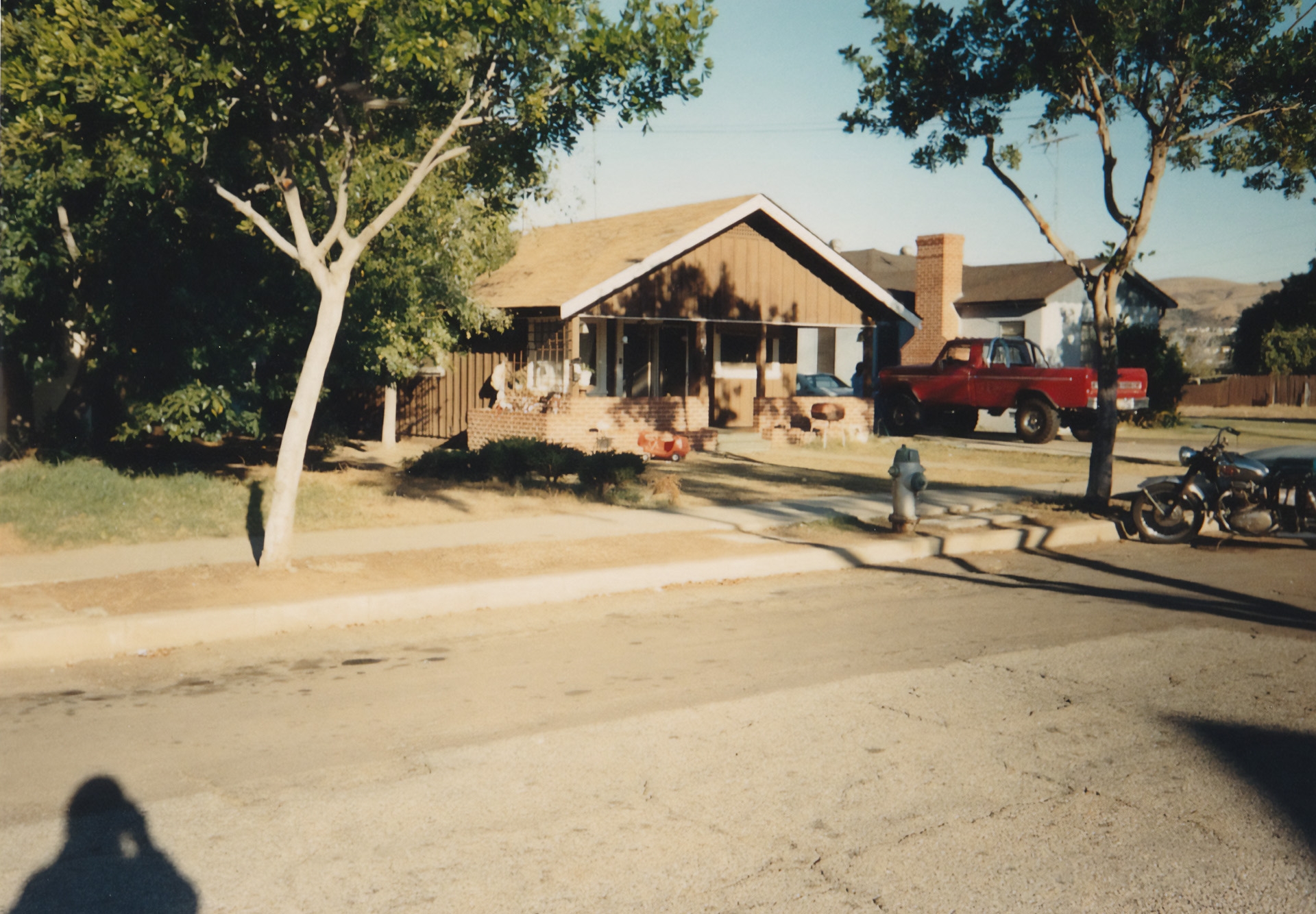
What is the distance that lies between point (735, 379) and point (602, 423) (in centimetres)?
570

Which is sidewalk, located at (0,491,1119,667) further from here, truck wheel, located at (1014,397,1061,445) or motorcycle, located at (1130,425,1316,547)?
truck wheel, located at (1014,397,1061,445)

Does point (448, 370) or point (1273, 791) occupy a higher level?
point (448, 370)

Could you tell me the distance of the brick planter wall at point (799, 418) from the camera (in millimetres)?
24281

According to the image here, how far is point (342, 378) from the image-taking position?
16.9 m

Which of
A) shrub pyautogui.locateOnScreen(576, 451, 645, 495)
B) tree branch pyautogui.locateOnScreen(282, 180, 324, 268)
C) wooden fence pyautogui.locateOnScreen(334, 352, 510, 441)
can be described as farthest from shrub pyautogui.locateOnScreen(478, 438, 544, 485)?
wooden fence pyautogui.locateOnScreen(334, 352, 510, 441)

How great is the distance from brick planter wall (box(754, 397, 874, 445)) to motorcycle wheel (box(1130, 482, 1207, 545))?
37.5ft

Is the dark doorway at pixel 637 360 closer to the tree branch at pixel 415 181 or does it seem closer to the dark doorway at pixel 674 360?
the dark doorway at pixel 674 360

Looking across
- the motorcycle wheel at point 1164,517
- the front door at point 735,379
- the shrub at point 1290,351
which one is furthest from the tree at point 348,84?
the shrub at point 1290,351

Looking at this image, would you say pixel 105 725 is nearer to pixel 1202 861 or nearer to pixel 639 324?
pixel 1202 861

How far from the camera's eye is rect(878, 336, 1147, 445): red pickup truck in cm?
2453

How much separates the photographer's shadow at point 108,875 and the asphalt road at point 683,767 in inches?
0.6

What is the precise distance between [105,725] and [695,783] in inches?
122

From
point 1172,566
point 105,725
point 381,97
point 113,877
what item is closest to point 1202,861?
point 113,877

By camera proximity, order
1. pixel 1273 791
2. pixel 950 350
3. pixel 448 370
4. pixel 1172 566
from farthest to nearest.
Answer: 1. pixel 950 350
2. pixel 448 370
3. pixel 1172 566
4. pixel 1273 791
